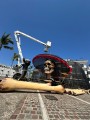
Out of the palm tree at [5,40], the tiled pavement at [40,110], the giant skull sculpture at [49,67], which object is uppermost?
the palm tree at [5,40]

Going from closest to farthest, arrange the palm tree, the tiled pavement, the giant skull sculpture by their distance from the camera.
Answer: the tiled pavement < the giant skull sculpture < the palm tree

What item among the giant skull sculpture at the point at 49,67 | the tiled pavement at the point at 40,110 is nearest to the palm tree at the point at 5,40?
the giant skull sculpture at the point at 49,67

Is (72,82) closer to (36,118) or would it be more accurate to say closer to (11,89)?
(11,89)

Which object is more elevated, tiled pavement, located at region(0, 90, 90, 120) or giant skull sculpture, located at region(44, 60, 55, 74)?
giant skull sculpture, located at region(44, 60, 55, 74)

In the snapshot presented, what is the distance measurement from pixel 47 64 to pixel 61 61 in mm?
2848

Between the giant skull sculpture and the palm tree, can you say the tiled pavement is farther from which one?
the palm tree

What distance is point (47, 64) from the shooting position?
70.3ft

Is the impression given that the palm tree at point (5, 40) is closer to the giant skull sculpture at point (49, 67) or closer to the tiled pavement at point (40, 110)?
the giant skull sculpture at point (49, 67)

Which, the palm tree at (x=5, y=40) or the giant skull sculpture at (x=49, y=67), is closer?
the giant skull sculpture at (x=49, y=67)

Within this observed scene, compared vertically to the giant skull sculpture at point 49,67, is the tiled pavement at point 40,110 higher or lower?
lower

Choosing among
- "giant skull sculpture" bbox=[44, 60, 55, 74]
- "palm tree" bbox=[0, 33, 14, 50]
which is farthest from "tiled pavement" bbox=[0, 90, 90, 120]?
"palm tree" bbox=[0, 33, 14, 50]

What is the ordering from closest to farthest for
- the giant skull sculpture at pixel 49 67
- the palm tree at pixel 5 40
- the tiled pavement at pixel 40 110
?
the tiled pavement at pixel 40 110 → the giant skull sculpture at pixel 49 67 → the palm tree at pixel 5 40

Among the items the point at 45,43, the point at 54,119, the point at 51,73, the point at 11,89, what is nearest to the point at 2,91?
the point at 11,89

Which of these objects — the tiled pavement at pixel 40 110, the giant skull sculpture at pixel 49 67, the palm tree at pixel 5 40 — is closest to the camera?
the tiled pavement at pixel 40 110
